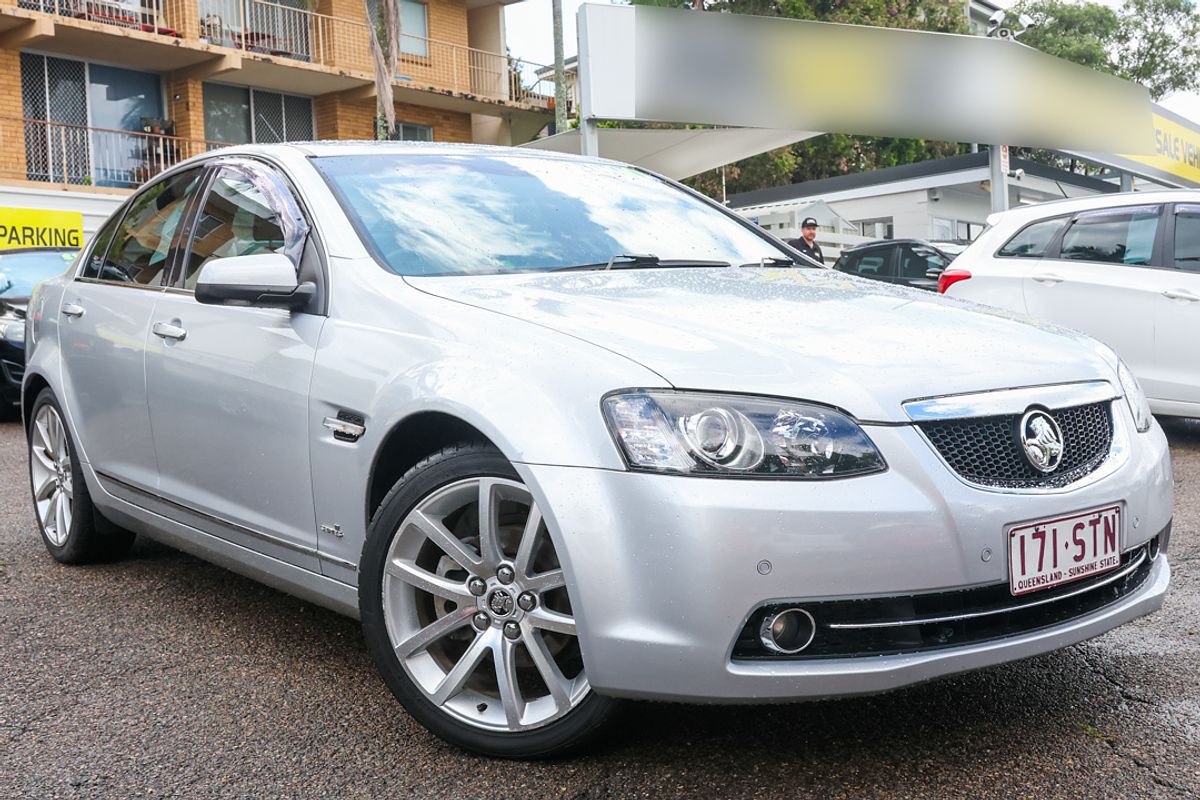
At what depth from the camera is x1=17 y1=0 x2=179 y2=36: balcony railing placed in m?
20.8

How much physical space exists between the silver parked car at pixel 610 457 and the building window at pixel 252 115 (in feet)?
70.6

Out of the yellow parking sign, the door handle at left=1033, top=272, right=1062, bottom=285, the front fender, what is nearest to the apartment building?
the yellow parking sign

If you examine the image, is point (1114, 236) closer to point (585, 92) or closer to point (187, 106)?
point (585, 92)

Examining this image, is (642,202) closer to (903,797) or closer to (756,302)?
(756,302)

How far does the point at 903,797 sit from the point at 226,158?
2937 mm

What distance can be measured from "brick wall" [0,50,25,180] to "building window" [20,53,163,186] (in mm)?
201

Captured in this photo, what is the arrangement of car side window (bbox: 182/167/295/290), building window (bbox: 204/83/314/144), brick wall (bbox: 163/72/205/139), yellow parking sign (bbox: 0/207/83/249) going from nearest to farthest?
car side window (bbox: 182/167/295/290)
yellow parking sign (bbox: 0/207/83/249)
brick wall (bbox: 163/72/205/139)
building window (bbox: 204/83/314/144)

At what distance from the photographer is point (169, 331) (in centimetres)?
387

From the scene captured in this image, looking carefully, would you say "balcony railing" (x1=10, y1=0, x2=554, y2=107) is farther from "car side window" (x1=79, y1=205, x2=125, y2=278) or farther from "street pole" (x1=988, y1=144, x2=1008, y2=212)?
"car side window" (x1=79, y1=205, x2=125, y2=278)

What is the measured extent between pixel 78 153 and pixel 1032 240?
715 inches

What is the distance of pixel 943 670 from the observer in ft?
8.20

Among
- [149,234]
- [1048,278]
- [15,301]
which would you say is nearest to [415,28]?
[15,301]

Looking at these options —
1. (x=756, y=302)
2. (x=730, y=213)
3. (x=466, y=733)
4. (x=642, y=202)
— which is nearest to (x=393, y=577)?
(x=466, y=733)

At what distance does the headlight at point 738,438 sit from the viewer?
244 centimetres
